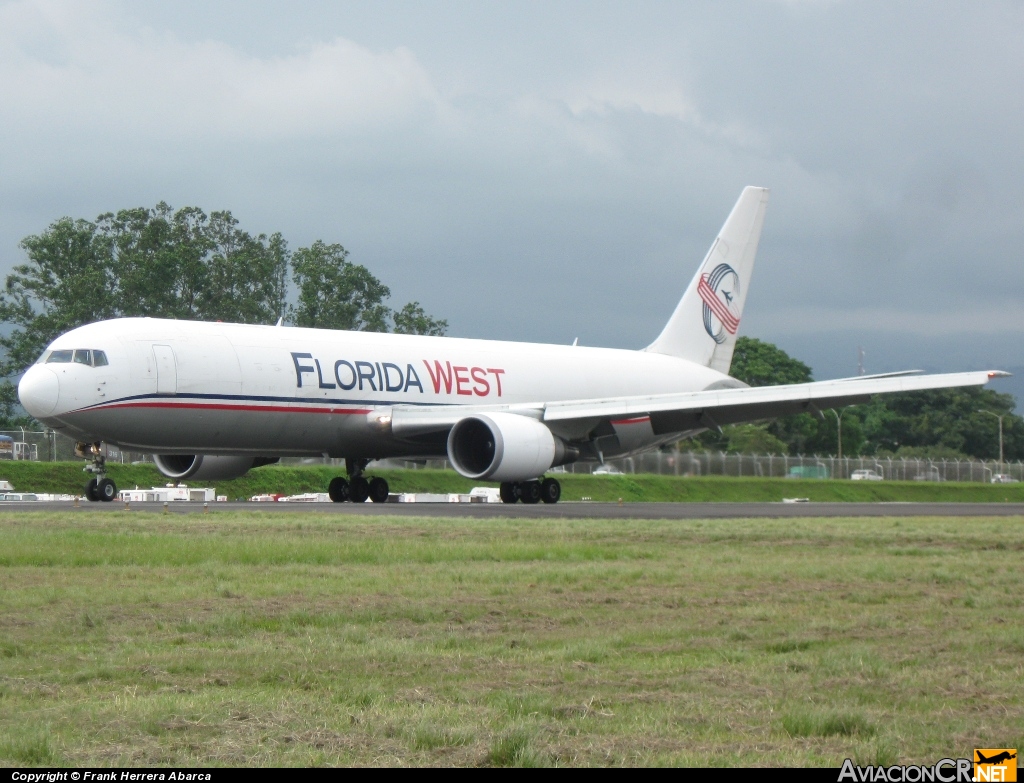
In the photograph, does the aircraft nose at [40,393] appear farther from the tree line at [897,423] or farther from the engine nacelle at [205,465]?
the tree line at [897,423]

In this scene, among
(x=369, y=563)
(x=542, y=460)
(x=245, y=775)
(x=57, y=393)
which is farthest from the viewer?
(x=542, y=460)

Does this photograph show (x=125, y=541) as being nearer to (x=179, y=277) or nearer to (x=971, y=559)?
(x=971, y=559)

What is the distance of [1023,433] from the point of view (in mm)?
112875

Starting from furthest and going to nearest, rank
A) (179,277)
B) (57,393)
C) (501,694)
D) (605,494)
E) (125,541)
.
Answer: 1. (179,277)
2. (605,494)
3. (57,393)
4. (125,541)
5. (501,694)

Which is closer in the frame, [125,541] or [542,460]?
[125,541]

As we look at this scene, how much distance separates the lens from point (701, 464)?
46.0 m

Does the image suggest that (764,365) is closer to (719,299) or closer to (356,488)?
(719,299)

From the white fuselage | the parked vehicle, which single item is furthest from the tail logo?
the parked vehicle

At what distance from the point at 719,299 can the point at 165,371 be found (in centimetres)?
1801

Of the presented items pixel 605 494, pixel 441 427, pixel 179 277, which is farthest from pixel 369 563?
pixel 179 277

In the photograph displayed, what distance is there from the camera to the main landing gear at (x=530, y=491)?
28.6 metres

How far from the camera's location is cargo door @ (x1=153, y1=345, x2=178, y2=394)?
23.8 metres

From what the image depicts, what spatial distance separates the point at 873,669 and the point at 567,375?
2523 cm

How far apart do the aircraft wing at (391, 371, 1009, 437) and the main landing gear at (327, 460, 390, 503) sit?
8.80ft
